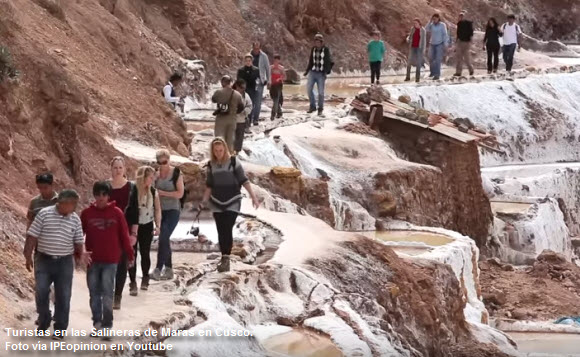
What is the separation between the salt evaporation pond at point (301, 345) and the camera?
12180mm

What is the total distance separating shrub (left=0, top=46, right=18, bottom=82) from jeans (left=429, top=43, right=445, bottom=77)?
1782cm

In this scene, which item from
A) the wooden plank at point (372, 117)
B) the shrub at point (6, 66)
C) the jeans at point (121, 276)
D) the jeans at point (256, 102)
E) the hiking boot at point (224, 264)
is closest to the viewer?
the jeans at point (121, 276)

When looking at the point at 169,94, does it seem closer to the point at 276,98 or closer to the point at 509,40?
the point at 276,98

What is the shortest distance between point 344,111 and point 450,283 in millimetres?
10259

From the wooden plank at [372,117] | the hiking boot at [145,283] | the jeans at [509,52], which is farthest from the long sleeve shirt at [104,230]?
the jeans at [509,52]

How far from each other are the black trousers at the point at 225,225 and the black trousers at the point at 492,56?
21936 millimetres

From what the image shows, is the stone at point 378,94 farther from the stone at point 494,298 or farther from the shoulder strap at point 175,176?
the shoulder strap at point 175,176

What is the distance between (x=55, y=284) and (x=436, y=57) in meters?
22.9

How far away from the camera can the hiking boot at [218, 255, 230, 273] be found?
13.2m

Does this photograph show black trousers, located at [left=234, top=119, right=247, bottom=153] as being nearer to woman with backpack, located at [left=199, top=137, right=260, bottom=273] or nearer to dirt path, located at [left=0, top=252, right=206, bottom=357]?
woman with backpack, located at [left=199, top=137, right=260, bottom=273]

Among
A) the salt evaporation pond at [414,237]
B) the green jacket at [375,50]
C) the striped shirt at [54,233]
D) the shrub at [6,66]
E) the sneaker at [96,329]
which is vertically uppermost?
the shrub at [6,66]

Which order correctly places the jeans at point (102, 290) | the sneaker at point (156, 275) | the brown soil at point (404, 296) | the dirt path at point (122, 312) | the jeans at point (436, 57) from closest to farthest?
the dirt path at point (122, 312) → the jeans at point (102, 290) → the sneaker at point (156, 275) → the brown soil at point (404, 296) → the jeans at point (436, 57)

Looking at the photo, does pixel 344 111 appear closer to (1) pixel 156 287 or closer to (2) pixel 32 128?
(2) pixel 32 128

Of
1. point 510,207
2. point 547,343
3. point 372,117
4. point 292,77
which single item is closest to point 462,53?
point 292,77
